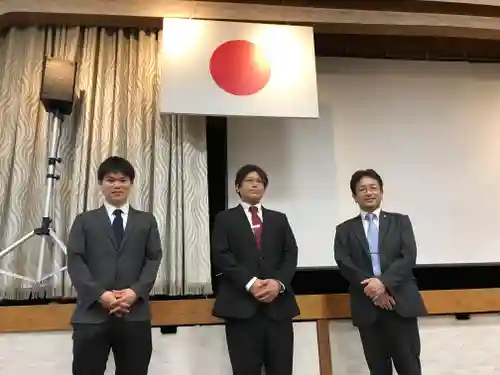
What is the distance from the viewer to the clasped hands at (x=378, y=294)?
2088 mm

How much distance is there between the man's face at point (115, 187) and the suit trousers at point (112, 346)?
502mm

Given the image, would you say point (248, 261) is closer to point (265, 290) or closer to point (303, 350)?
point (265, 290)

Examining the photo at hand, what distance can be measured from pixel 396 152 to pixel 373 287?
1685mm

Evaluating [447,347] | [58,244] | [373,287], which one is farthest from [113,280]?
[447,347]

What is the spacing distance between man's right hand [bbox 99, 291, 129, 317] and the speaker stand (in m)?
0.80

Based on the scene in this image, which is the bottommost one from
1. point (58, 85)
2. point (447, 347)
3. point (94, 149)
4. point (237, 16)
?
point (447, 347)

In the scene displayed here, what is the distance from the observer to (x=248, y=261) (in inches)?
86.1

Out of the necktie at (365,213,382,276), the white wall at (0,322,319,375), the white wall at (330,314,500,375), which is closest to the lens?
the necktie at (365,213,382,276)

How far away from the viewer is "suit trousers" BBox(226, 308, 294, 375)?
209 centimetres

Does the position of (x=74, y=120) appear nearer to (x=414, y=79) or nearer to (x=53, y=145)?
(x=53, y=145)

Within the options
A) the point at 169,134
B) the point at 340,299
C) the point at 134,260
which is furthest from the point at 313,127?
the point at 134,260

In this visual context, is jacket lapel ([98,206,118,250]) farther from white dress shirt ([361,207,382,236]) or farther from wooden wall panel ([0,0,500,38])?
wooden wall panel ([0,0,500,38])

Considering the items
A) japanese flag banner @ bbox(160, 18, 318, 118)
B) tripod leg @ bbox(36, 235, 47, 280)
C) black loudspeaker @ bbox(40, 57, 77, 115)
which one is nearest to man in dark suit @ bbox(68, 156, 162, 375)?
tripod leg @ bbox(36, 235, 47, 280)

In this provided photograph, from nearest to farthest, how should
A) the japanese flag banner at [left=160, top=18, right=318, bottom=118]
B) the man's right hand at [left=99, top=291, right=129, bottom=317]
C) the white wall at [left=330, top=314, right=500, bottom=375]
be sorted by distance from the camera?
the man's right hand at [left=99, top=291, right=129, bottom=317]
the white wall at [left=330, top=314, right=500, bottom=375]
the japanese flag banner at [left=160, top=18, right=318, bottom=118]
